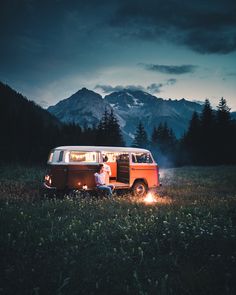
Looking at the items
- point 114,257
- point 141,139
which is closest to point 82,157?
point 114,257

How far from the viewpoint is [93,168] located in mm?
14117

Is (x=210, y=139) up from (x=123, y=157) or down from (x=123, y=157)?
up

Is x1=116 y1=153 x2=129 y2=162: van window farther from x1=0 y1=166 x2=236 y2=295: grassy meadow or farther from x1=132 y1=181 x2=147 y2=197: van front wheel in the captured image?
x1=0 y1=166 x2=236 y2=295: grassy meadow

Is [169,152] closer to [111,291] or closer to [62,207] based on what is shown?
[62,207]

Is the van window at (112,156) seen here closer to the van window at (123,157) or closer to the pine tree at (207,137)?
the van window at (123,157)

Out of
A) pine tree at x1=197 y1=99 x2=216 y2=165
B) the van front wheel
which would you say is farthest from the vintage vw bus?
pine tree at x1=197 y1=99 x2=216 y2=165

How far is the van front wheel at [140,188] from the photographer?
15.8 metres

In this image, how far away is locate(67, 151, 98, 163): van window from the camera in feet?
45.2

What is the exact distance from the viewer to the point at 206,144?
194ft

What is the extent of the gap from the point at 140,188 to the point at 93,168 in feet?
12.0

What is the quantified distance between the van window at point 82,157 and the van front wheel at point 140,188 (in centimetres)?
307

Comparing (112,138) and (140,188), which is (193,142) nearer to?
(112,138)

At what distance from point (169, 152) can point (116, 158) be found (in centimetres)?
6300

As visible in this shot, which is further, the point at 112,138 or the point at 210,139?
the point at 112,138
